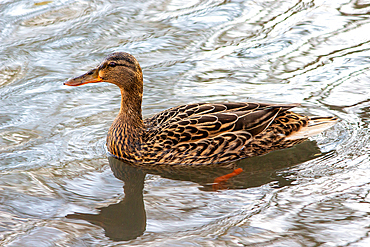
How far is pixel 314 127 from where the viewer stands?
6820mm

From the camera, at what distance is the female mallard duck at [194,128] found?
657cm

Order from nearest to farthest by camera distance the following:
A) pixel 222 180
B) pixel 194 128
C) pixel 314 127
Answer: pixel 222 180
pixel 194 128
pixel 314 127

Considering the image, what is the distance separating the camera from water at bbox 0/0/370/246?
531 centimetres

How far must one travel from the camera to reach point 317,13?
34.3 ft

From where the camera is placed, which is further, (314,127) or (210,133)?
(314,127)

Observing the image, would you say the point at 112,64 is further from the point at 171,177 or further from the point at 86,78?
the point at 171,177

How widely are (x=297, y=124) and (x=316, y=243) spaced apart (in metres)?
2.22

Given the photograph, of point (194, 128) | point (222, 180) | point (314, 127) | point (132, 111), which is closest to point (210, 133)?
point (194, 128)

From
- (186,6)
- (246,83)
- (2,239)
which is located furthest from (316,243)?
(186,6)

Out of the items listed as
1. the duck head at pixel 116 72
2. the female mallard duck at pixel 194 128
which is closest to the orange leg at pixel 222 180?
the female mallard duck at pixel 194 128

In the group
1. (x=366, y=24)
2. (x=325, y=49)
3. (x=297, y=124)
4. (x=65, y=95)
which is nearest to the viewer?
(x=297, y=124)

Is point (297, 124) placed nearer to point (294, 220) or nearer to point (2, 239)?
point (294, 220)

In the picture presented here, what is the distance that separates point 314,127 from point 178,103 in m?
2.14

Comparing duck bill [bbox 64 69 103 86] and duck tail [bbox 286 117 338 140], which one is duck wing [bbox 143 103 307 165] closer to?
duck tail [bbox 286 117 338 140]
